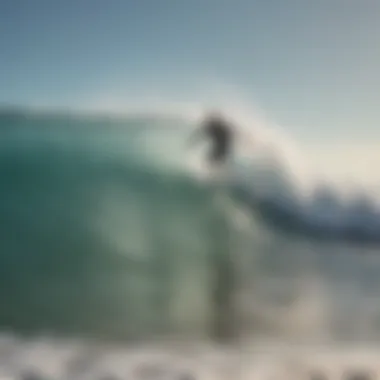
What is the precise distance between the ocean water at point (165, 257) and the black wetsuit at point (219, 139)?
0.02m

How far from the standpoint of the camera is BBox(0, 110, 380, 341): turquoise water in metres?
1.06

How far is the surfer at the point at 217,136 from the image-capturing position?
108 cm

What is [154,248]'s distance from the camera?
108cm

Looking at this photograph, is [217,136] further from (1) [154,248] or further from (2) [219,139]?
(1) [154,248]

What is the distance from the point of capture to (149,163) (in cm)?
109

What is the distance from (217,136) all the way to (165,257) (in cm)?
23

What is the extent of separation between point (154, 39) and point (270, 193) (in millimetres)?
346

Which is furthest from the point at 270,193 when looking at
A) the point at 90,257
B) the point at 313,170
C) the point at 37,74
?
the point at 37,74

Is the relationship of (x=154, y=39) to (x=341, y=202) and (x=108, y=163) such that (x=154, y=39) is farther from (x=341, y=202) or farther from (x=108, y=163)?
(x=341, y=202)

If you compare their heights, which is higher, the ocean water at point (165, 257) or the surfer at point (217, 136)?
the surfer at point (217, 136)

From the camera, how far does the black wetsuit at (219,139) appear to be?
1085 millimetres

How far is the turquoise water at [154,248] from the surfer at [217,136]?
0.03 meters

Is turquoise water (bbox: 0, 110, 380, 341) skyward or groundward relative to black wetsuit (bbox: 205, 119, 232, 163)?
groundward

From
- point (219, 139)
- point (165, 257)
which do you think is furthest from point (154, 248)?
point (219, 139)
